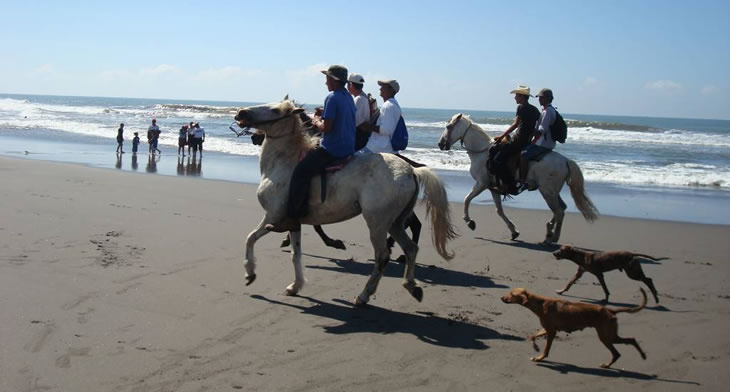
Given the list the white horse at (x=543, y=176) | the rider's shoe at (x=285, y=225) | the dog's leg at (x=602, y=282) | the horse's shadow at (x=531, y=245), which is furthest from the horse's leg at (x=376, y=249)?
the white horse at (x=543, y=176)

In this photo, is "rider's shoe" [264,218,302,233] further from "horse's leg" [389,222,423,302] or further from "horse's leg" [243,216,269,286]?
"horse's leg" [389,222,423,302]

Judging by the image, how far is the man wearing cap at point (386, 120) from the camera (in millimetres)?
9211

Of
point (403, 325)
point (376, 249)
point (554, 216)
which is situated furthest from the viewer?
point (554, 216)

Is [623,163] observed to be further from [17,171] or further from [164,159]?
[17,171]

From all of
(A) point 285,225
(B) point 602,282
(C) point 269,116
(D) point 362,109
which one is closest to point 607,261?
(B) point 602,282

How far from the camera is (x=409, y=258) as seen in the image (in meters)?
7.23

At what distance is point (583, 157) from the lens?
33312mm

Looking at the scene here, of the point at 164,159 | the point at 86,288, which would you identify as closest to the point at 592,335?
the point at 86,288

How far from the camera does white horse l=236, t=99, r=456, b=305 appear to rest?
7.11 meters

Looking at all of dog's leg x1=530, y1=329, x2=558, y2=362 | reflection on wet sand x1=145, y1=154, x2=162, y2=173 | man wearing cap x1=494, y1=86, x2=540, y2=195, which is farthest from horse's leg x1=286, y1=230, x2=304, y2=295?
reflection on wet sand x1=145, y1=154, x2=162, y2=173

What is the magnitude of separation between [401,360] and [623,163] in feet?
88.0

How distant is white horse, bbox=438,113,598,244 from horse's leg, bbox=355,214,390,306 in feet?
15.8

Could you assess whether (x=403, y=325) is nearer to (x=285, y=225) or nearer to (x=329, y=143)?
(x=285, y=225)

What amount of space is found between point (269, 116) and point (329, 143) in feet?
2.46
